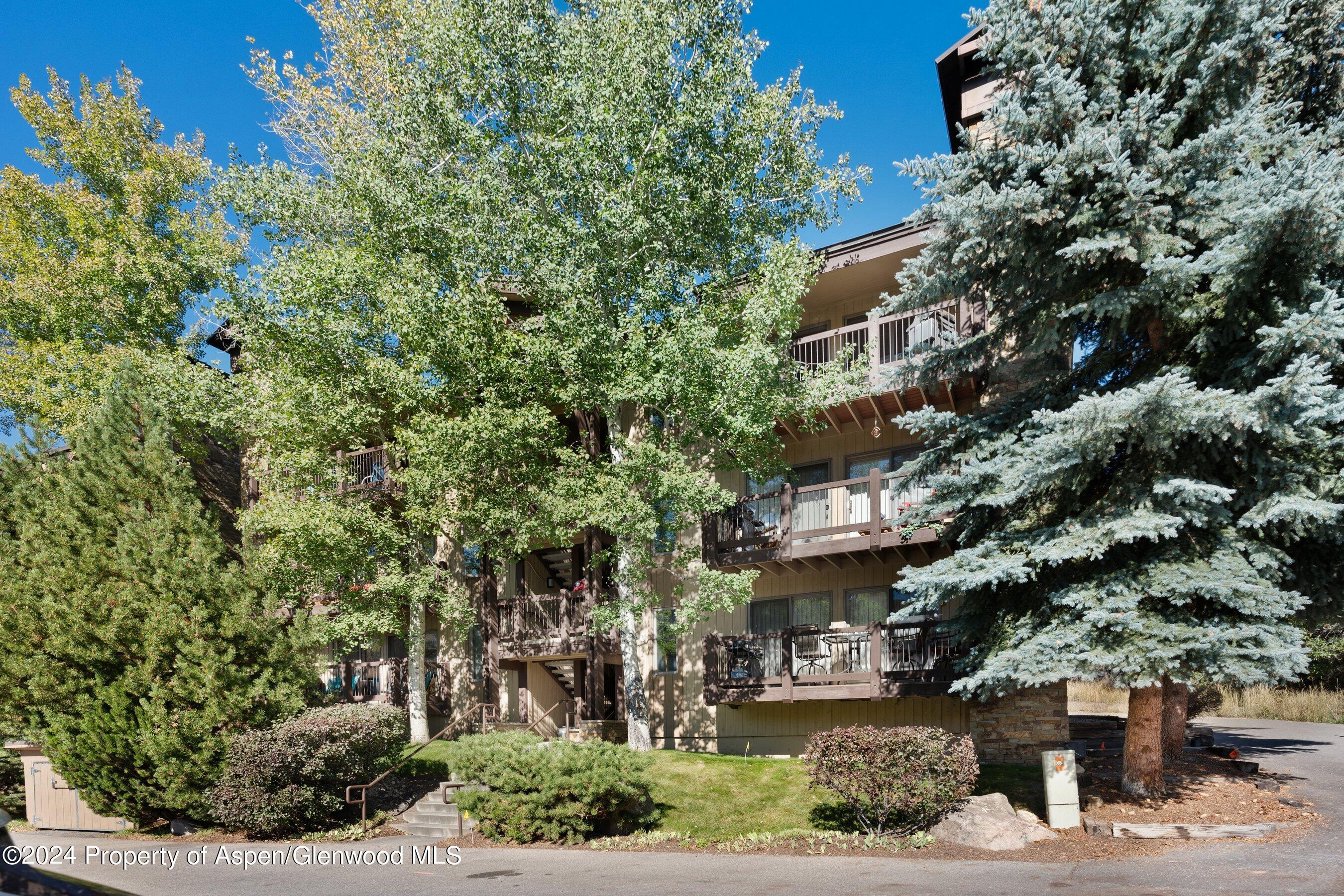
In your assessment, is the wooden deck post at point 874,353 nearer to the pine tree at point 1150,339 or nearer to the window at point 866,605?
the pine tree at point 1150,339

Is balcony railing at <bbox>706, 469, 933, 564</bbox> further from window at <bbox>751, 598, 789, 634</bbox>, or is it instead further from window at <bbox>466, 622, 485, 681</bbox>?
window at <bbox>466, 622, 485, 681</bbox>

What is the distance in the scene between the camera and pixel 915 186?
14086 mm

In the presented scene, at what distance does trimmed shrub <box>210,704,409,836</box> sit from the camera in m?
14.2

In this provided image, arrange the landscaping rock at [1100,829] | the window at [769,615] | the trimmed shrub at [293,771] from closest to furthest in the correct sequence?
1. the landscaping rock at [1100,829]
2. the trimmed shrub at [293,771]
3. the window at [769,615]

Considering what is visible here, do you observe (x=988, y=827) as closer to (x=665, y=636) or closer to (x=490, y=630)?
(x=665, y=636)

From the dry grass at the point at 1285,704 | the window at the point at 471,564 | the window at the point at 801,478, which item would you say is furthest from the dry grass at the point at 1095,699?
the window at the point at 471,564

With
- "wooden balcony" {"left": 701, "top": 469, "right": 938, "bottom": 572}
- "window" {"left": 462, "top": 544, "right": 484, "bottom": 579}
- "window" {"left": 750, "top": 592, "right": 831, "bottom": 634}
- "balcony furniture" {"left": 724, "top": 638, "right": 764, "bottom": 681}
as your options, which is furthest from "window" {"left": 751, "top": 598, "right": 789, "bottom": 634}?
"window" {"left": 462, "top": 544, "right": 484, "bottom": 579}

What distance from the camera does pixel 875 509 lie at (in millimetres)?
17344

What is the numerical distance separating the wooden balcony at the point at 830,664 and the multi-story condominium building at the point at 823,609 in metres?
0.03

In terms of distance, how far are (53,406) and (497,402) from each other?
14.3 m

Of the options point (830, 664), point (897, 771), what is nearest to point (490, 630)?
point (830, 664)

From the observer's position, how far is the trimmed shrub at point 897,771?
1229cm

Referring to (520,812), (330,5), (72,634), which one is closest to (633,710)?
(520,812)

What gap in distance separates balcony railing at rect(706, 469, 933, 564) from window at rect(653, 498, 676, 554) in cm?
101
